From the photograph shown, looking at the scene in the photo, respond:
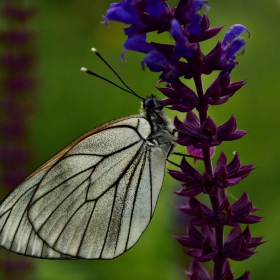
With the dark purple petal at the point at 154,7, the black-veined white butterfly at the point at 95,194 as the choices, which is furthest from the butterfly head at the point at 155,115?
the dark purple petal at the point at 154,7

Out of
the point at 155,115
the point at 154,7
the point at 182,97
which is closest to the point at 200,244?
the point at 182,97

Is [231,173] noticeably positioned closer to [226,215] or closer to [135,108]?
[226,215]

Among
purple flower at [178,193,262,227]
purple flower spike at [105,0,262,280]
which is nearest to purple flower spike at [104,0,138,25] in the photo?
purple flower spike at [105,0,262,280]

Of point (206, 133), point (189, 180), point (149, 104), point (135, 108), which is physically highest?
point (135, 108)

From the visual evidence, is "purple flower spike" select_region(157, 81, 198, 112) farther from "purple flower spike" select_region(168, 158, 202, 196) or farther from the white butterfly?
the white butterfly

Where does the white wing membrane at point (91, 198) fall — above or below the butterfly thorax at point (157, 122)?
below

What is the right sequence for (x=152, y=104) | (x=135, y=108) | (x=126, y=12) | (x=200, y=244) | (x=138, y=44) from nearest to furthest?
(x=126, y=12) < (x=138, y=44) < (x=200, y=244) < (x=152, y=104) < (x=135, y=108)

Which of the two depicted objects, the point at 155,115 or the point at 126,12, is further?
the point at 155,115

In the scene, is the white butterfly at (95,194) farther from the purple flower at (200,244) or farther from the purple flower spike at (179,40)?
the purple flower spike at (179,40)
